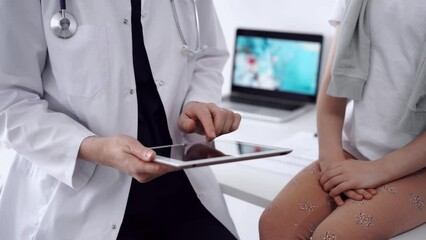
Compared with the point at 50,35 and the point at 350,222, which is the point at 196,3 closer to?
the point at 50,35

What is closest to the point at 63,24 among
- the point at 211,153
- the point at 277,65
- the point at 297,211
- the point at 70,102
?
the point at 70,102

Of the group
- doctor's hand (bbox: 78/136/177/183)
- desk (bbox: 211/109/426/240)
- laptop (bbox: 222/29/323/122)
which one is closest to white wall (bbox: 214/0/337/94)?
laptop (bbox: 222/29/323/122)

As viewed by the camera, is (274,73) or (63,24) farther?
(274,73)

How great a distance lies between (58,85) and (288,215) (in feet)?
1.82

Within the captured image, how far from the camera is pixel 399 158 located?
86cm

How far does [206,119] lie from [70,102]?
28 cm

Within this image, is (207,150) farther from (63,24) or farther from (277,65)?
(277,65)

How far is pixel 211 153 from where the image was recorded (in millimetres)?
755

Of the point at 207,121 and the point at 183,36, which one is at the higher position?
the point at 183,36

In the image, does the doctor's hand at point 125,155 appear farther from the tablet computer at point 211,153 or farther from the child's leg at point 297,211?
the child's leg at point 297,211

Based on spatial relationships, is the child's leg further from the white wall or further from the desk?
the white wall

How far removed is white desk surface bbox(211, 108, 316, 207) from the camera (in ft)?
3.49

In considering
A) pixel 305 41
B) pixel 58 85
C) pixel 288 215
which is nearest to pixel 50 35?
pixel 58 85

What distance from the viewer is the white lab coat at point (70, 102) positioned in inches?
31.1
